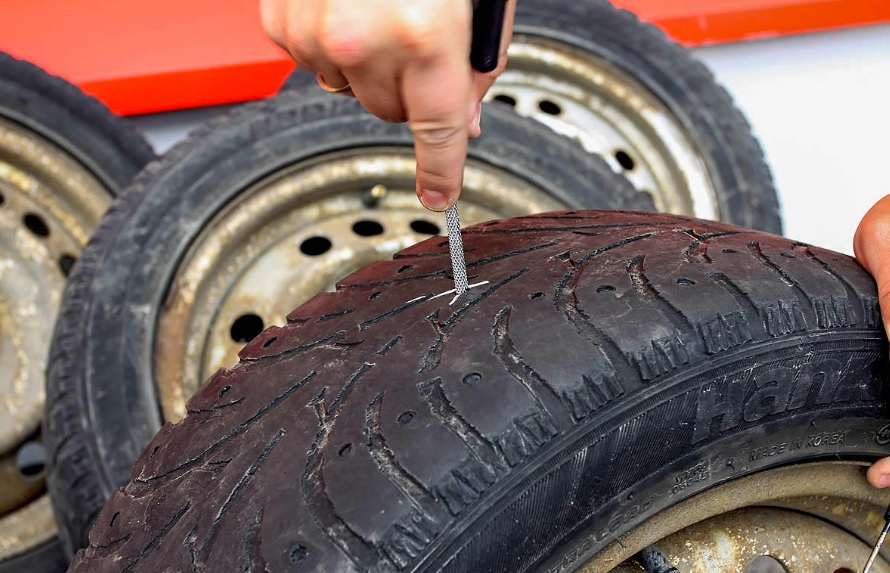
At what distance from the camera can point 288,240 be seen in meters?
1.43

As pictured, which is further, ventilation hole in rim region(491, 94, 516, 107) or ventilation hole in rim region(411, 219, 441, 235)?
ventilation hole in rim region(491, 94, 516, 107)

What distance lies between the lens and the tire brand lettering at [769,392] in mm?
669

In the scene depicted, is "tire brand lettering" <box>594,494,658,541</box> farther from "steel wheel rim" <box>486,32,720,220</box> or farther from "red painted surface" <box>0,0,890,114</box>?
"red painted surface" <box>0,0,890,114</box>

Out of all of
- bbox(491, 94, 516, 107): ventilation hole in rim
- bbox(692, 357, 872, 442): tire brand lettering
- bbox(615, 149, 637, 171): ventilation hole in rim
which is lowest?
bbox(692, 357, 872, 442): tire brand lettering

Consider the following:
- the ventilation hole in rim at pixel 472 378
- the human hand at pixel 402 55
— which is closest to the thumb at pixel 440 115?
the human hand at pixel 402 55

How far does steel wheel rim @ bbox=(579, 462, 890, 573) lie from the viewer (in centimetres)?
71

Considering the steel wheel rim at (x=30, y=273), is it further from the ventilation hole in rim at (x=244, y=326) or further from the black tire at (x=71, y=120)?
the ventilation hole in rim at (x=244, y=326)

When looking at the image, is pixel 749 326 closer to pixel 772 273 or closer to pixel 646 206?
pixel 772 273

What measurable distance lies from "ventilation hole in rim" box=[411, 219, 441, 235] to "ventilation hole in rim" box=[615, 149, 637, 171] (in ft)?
1.91

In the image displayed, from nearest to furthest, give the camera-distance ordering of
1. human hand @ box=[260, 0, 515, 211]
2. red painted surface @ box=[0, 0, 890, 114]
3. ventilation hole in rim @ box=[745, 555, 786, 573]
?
human hand @ box=[260, 0, 515, 211]
ventilation hole in rim @ box=[745, 555, 786, 573]
red painted surface @ box=[0, 0, 890, 114]

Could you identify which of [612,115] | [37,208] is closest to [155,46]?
[37,208]

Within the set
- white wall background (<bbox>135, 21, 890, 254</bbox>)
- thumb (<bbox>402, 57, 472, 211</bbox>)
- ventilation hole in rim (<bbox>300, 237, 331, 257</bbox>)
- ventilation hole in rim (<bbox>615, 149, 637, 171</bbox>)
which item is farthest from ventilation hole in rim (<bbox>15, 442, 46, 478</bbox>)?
white wall background (<bbox>135, 21, 890, 254</bbox>)

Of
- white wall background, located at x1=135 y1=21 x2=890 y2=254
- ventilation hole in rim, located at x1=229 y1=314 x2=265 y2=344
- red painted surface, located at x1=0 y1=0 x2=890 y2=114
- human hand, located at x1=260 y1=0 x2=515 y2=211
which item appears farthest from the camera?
white wall background, located at x1=135 y1=21 x2=890 y2=254

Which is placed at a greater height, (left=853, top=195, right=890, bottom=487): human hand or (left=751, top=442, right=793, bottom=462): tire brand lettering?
(left=853, top=195, right=890, bottom=487): human hand
